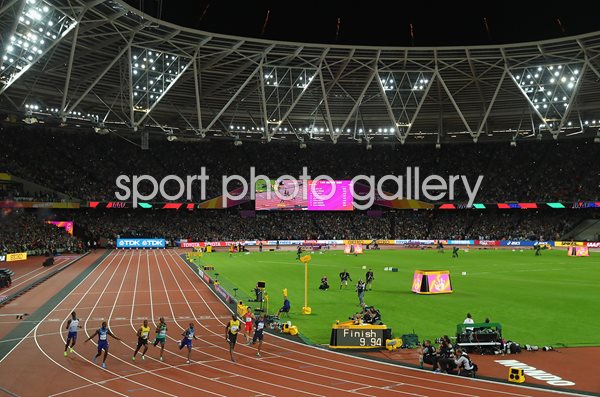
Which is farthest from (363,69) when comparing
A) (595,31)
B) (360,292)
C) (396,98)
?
(360,292)

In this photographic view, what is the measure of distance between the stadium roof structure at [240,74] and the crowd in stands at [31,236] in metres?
11.9

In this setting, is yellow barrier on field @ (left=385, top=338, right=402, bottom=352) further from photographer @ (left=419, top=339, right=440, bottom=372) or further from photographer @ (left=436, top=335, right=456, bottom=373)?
photographer @ (left=436, top=335, right=456, bottom=373)

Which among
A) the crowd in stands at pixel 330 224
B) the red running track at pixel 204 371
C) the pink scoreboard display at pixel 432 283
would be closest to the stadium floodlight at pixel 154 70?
the crowd in stands at pixel 330 224

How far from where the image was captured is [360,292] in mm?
25922

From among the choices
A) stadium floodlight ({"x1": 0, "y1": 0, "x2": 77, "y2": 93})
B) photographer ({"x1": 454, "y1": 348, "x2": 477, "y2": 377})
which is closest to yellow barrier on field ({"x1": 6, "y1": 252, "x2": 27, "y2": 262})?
stadium floodlight ({"x1": 0, "y1": 0, "x2": 77, "y2": 93})

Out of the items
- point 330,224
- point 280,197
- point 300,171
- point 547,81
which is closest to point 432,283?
point 547,81

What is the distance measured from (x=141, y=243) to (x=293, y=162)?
27.3m

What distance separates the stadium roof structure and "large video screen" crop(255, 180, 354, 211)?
6.99 meters

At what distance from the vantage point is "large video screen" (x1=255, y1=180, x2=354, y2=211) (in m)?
73.2

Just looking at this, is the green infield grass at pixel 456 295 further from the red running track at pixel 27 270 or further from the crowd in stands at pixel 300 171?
the crowd in stands at pixel 300 171

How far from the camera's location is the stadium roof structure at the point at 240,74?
4025 centimetres

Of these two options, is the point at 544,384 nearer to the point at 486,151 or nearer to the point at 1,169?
the point at 1,169

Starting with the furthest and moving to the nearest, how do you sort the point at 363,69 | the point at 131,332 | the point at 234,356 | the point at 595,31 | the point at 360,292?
the point at 363,69 < the point at 595,31 < the point at 360,292 < the point at 131,332 < the point at 234,356

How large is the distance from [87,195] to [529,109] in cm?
5701
